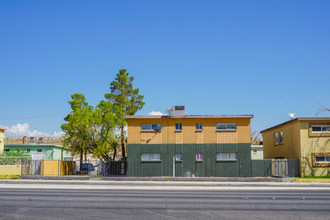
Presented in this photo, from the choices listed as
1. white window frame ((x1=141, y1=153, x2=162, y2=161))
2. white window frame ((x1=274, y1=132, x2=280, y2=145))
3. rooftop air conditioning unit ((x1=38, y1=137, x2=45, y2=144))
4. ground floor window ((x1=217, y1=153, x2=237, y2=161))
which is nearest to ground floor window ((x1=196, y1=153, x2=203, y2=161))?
ground floor window ((x1=217, y1=153, x2=237, y2=161))

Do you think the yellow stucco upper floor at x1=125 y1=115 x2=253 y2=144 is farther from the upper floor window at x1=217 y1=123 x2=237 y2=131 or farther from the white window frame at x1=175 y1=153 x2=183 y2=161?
the white window frame at x1=175 y1=153 x2=183 y2=161

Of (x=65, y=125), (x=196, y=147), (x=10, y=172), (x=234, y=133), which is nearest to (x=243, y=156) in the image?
(x=234, y=133)

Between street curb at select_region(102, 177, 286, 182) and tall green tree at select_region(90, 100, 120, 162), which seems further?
tall green tree at select_region(90, 100, 120, 162)

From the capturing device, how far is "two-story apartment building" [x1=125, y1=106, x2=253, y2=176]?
115ft

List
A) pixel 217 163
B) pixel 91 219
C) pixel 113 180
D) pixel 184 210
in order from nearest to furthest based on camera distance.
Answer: pixel 91 219, pixel 184 210, pixel 113 180, pixel 217 163

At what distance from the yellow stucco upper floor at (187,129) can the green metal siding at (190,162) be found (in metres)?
0.51

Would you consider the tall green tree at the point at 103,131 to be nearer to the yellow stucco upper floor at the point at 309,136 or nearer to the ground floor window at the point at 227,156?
the ground floor window at the point at 227,156

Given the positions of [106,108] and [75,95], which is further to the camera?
[75,95]

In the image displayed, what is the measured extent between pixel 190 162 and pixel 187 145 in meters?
1.75

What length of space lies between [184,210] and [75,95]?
45.7 meters

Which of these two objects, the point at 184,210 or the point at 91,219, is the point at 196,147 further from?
the point at 91,219

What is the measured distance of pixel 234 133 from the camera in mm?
35719

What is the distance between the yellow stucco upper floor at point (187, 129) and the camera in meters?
35.7

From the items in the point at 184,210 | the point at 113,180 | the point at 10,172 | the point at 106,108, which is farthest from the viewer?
the point at 106,108
